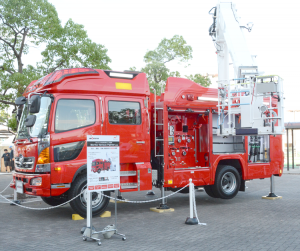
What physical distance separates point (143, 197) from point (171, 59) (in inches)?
495

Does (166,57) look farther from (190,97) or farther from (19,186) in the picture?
(19,186)

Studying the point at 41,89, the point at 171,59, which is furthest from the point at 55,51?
the point at 171,59

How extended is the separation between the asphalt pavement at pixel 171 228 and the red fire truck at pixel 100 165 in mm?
1283

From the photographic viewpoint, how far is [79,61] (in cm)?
1587

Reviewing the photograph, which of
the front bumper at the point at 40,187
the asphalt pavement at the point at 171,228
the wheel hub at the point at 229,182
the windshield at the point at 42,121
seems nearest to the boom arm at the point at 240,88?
the wheel hub at the point at 229,182

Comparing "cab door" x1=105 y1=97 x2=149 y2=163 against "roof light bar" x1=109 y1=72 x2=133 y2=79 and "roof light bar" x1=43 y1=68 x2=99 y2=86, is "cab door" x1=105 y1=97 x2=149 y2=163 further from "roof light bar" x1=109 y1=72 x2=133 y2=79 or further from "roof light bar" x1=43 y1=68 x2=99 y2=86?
"roof light bar" x1=43 y1=68 x2=99 y2=86

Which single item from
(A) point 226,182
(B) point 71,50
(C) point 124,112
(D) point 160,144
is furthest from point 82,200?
(B) point 71,50

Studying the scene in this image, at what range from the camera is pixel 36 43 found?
51.7 ft

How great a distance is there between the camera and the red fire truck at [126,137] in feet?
26.3

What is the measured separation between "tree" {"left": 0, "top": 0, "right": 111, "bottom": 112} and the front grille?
22.0ft

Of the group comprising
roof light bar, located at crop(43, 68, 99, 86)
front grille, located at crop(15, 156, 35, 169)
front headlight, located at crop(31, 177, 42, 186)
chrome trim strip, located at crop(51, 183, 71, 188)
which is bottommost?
chrome trim strip, located at crop(51, 183, 71, 188)

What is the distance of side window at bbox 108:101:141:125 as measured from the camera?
880cm

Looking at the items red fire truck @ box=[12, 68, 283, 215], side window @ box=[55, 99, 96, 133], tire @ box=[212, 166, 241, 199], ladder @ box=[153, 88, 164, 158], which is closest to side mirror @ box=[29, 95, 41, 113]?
red fire truck @ box=[12, 68, 283, 215]

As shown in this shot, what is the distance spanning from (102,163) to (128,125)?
234 cm
